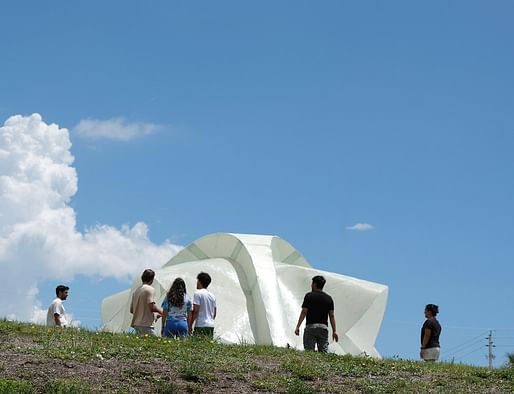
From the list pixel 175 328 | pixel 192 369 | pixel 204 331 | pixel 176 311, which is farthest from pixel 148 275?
pixel 192 369

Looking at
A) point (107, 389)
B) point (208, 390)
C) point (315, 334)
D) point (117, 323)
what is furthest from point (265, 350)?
point (117, 323)

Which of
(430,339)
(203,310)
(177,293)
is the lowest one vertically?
(430,339)

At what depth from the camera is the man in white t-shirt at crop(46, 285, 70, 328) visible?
58.1ft

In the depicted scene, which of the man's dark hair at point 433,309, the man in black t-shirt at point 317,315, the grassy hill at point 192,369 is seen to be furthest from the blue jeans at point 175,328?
the man's dark hair at point 433,309

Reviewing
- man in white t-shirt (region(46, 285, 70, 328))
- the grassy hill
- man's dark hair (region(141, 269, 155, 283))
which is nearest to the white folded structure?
man in white t-shirt (region(46, 285, 70, 328))

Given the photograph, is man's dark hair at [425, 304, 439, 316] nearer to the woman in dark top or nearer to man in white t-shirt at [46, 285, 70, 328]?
the woman in dark top

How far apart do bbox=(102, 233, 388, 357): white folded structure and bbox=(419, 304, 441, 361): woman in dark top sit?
28.9 feet

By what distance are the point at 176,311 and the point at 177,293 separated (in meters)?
0.41

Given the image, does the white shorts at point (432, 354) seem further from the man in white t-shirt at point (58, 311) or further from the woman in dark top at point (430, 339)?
the man in white t-shirt at point (58, 311)

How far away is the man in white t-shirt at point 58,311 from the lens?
58.1ft

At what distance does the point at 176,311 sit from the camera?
16703 mm

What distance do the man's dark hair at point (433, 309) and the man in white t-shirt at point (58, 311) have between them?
7525mm

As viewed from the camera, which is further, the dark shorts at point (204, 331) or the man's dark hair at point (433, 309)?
the man's dark hair at point (433, 309)

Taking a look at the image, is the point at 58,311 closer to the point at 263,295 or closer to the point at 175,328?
the point at 175,328
